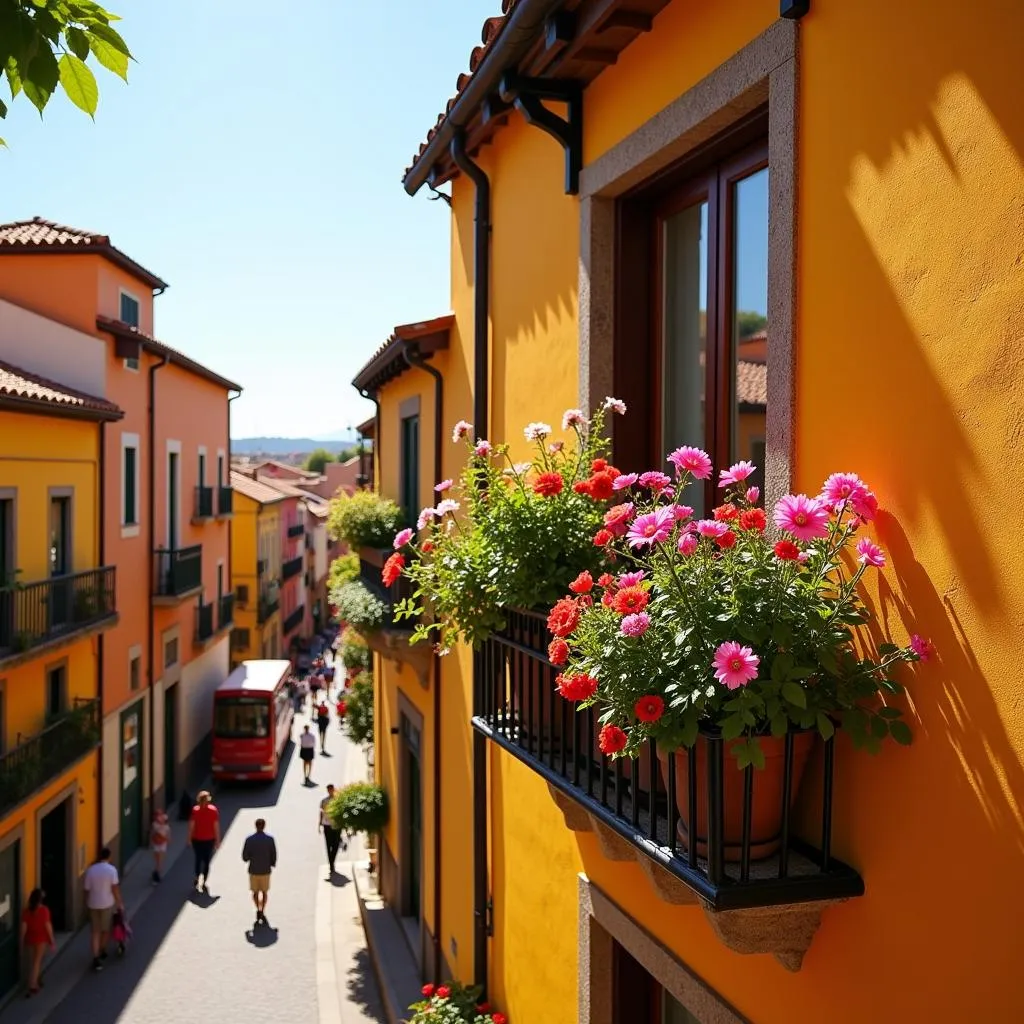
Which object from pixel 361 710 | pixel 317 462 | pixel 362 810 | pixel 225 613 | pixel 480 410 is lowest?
pixel 362 810

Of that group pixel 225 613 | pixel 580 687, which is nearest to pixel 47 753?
pixel 580 687

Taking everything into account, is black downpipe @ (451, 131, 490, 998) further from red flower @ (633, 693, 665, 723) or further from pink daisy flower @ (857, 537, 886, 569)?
pink daisy flower @ (857, 537, 886, 569)

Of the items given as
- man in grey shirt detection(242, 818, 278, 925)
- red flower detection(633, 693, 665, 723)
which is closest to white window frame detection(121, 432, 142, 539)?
man in grey shirt detection(242, 818, 278, 925)

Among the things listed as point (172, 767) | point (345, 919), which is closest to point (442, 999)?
point (345, 919)

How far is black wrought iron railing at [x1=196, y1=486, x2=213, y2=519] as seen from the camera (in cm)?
2661

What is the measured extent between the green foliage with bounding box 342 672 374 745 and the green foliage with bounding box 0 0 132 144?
16.2m

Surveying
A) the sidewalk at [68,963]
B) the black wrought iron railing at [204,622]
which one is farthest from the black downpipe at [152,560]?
the black wrought iron railing at [204,622]

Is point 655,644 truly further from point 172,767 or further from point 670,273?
point 172,767

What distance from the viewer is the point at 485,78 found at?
5.58 m

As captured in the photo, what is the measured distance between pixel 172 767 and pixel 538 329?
69.0 ft

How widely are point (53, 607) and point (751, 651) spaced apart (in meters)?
15.2

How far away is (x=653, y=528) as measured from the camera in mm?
2969

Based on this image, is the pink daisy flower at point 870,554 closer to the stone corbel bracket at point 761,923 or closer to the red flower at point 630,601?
the red flower at point 630,601

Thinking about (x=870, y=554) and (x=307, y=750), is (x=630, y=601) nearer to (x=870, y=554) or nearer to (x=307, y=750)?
(x=870, y=554)
